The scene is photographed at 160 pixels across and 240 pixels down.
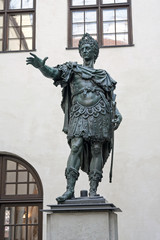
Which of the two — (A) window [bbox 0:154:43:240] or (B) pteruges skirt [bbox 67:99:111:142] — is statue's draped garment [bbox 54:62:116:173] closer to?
(B) pteruges skirt [bbox 67:99:111:142]

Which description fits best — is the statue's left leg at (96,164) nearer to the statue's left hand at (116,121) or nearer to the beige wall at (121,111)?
the statue's left hand at (116,121)

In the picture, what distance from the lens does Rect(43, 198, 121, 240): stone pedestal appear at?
585cm

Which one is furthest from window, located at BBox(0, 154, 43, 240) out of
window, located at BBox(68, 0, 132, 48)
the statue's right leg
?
the statue's right leg

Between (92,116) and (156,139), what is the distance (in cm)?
511

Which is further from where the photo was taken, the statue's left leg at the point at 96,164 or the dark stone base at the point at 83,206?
the statue's left leg at the point at 96,164

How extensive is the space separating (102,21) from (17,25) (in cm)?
227

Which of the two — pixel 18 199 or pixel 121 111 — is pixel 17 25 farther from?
pixel 18 199

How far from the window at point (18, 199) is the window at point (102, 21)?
3.38 metres

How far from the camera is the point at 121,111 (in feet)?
A: 38.0

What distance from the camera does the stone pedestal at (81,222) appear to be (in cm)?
585

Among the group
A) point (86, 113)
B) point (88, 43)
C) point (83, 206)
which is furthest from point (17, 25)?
point (83, 206)

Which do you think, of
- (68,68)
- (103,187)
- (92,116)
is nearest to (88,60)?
(68,68)

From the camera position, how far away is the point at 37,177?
38.2 feet

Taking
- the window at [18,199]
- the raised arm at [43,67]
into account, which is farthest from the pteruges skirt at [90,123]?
the window at [18,199]
